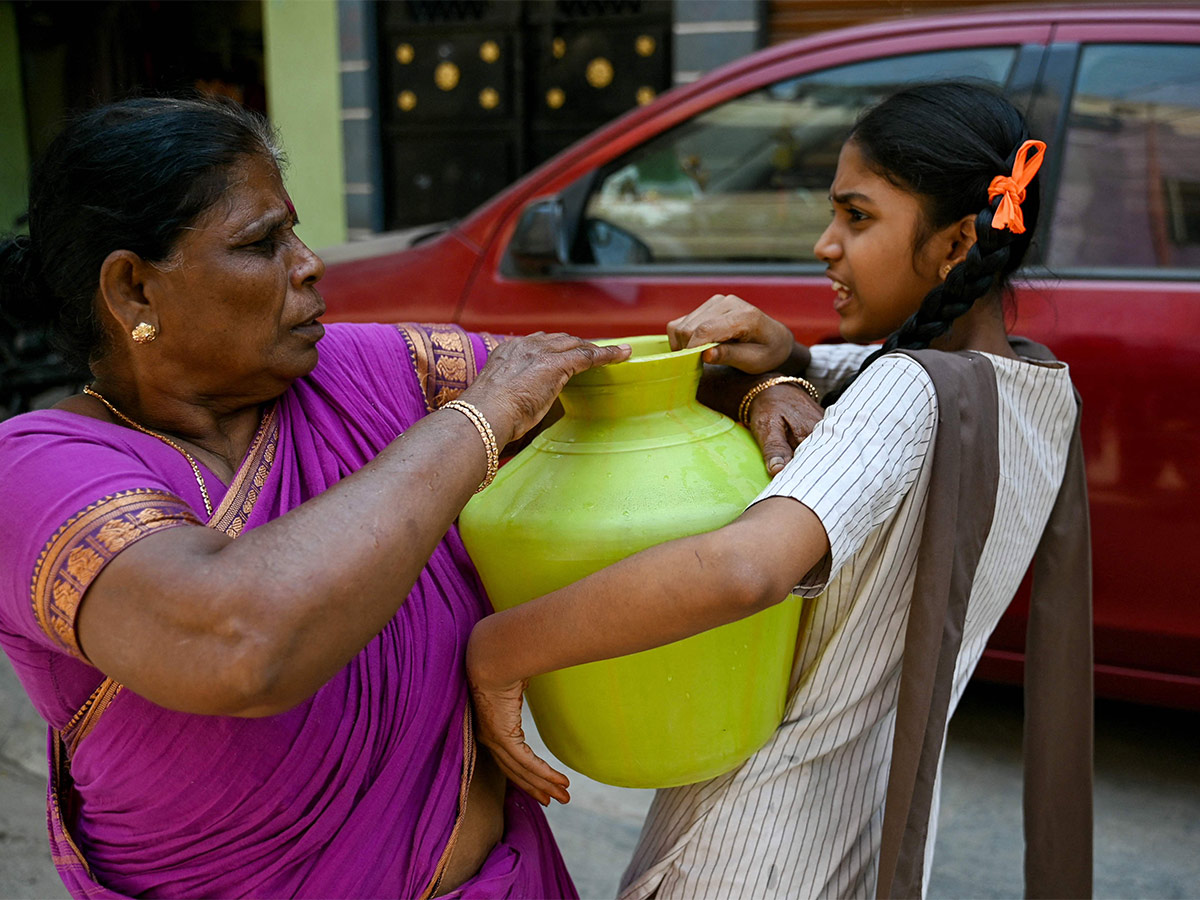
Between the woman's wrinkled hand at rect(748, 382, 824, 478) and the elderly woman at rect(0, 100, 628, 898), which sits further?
the woman's wrinkled hand at rect(748, 382, 824, 478)

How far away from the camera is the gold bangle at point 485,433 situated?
3.85ft

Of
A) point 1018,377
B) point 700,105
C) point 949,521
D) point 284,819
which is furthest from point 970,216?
point 700,105

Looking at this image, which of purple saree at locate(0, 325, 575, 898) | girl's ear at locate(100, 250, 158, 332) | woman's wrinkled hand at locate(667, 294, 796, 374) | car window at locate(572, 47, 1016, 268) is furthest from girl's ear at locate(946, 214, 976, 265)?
car window at locate(572, 47, 1016, 268)

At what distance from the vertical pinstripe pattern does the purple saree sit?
0.27 metres

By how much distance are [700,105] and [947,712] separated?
2.27 meters

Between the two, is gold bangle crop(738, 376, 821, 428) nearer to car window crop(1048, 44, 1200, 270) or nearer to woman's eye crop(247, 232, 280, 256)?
woman's eye crop(247, 232, 280, 256)

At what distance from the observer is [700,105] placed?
→ 10.3 feet

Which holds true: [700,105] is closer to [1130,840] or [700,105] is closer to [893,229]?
[893,229]

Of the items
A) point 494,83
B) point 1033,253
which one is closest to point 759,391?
point 1033,253

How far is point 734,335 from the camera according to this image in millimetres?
1490

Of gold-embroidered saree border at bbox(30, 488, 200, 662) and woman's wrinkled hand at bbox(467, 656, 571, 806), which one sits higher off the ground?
gold-embroidered saree border at bbox(30, 488, 200, 662)

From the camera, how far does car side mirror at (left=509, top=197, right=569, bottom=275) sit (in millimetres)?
3158

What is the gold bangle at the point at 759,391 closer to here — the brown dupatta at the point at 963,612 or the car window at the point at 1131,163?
the brown dupatta at the point at 963,612

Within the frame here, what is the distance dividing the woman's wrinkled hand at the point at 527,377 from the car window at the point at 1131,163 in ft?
6.38
